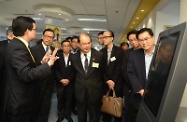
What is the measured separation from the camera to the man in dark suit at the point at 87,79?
2648 millimetres

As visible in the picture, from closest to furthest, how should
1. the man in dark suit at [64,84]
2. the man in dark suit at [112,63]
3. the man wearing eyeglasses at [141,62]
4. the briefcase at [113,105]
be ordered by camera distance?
the man wearing eyeglasses at [141,62] < the briefcase at [113,105] < the man in dark suit at [112,63] < the man in dark suit at [64,84]

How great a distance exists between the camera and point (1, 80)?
8.12 feet

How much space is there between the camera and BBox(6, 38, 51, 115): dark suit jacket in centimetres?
180

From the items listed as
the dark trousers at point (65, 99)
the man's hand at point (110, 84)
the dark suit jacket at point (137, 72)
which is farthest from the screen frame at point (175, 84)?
the dark trousers at point (65, 99)

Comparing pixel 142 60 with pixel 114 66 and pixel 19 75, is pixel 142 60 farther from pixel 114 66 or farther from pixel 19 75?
pixel 19 75

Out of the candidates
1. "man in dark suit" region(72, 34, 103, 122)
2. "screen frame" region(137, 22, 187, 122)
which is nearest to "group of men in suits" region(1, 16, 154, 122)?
"man in dark suit" region(72, 34, 103, 122)

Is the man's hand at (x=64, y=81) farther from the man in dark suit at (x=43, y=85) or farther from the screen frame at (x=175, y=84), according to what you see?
the screen frame at (x=175, y=84)

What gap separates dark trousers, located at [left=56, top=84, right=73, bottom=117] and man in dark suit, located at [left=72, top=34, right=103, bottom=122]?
3.94 ft

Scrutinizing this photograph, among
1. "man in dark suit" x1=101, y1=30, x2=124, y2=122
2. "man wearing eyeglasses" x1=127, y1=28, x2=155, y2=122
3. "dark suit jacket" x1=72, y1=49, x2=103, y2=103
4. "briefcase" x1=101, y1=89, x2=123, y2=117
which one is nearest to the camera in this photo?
"man wearing eyeglasses" x1=127, y1=28, x2=155, y2=122

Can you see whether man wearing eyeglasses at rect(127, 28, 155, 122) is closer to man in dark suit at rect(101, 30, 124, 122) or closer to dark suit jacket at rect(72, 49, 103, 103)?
dark suit jacket at rect(72, 49, 103, 103)

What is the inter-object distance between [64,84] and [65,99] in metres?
0.52

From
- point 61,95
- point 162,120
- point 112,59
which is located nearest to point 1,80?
point 61,95

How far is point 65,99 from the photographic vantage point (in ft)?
13.3

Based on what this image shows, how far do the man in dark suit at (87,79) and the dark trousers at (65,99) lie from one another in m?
1.20
